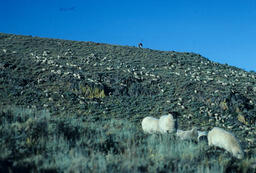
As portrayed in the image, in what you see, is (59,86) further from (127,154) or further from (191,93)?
(127,154)

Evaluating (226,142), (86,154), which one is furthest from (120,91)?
(86,154)

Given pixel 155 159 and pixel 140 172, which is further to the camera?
pixel 155 159

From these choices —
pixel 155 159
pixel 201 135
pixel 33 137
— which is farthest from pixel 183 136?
pixel 33 137

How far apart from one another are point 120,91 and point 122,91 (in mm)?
147

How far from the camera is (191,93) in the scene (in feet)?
49.3

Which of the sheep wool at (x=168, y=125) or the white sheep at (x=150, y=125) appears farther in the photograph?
the white sheep at (x=150, y=125)

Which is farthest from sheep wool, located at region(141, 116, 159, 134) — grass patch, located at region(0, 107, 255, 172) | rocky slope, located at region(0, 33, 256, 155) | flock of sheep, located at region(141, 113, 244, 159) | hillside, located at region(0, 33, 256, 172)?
grass patch, located at region(0, 107, 255, 172)

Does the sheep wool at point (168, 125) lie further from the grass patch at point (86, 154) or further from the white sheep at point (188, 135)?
the grass patch at point (86, 154)

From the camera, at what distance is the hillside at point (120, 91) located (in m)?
11.5

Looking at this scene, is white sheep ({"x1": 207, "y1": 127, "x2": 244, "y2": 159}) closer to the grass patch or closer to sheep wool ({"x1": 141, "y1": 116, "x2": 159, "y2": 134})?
the grass patch

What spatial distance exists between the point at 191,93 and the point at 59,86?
800 centimetres

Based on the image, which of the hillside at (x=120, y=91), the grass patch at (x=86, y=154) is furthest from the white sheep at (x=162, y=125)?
the grass patch at (x=86, y=154)

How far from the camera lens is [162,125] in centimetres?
795

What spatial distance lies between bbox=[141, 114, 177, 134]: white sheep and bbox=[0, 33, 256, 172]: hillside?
119 cm
